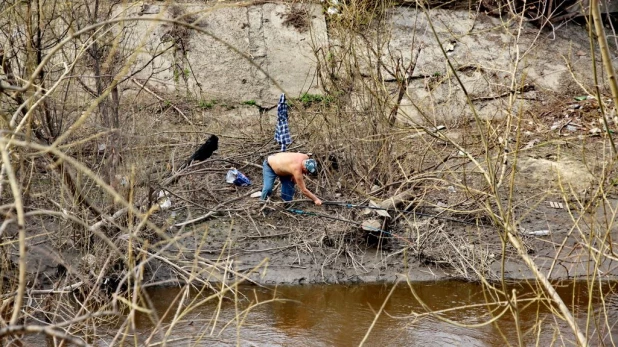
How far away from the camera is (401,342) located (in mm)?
6816

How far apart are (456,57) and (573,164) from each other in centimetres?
277

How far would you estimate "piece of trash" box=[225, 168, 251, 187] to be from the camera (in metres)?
9.20

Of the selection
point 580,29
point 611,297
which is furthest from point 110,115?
point 580,29

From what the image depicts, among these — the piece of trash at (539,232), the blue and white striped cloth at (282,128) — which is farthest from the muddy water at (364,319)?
the blue and white striped cloth at (282,128)

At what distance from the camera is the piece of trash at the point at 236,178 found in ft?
30.2

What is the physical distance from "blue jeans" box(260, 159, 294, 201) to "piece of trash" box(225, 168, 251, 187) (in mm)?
554

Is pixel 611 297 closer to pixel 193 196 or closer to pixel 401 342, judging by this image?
pixel 401 342

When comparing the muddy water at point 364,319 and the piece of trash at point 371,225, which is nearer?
the muddy water at point 364,319

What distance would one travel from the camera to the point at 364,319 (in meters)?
7.41

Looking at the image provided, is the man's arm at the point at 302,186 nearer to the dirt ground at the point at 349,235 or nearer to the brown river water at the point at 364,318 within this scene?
the dirt ground at the point at 349,235

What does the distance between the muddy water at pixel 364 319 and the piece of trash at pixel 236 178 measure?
1.67 metres

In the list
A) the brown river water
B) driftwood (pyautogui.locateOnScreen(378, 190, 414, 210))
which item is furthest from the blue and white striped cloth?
the brown river water

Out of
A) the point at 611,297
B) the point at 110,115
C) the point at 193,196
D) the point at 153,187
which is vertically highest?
the point at 110,115

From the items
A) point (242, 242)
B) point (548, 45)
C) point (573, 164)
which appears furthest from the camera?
point (548, 45)
